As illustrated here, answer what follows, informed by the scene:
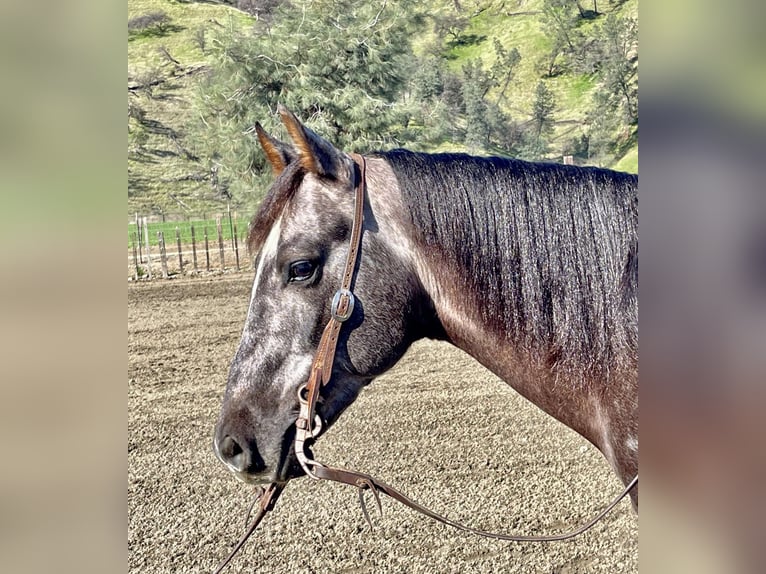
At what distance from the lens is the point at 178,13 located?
134ft

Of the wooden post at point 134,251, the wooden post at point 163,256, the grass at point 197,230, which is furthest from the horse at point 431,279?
the grass at point 197,230

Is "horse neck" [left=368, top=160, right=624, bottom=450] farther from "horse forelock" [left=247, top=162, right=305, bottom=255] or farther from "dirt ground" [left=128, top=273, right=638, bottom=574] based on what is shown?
"dirt ground" [left=128, top=273, right=638, bottom=574]

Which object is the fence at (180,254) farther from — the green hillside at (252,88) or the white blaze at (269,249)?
the white blaze at (269,249)

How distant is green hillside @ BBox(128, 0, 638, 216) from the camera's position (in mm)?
9766

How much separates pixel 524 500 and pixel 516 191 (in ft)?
8.90

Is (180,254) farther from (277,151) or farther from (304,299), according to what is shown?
(304,299)

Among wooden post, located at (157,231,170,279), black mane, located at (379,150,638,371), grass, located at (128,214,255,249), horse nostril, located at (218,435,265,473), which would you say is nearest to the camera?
black mane, located at (379,150,638,371)

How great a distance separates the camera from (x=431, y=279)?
4.97ft

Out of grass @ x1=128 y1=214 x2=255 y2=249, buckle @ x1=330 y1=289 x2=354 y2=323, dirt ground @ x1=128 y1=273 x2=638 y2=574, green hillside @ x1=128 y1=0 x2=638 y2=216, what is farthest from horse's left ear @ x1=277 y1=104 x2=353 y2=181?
grass @ x1=128 y1=214 x2=255 y2=249

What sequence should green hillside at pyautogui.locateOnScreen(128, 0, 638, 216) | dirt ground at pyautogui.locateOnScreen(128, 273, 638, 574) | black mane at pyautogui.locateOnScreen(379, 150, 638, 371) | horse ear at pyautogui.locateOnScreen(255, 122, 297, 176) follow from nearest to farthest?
1. black mane at pyautogui.locateOnScreen(379, 150, 638, 371)
2. horse ear at pyautogui.locateOnScreen(255, 122, 297, 176)
3. dirt ground at pyautogui.locateOnScreen(128, 273, 638, 574)
4. green hillside at pyautogui.locateOnScreen(128, 0, 638, 216)

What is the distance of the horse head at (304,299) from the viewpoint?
1.44m

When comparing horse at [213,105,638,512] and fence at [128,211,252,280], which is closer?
horse at [213,105,638,512]

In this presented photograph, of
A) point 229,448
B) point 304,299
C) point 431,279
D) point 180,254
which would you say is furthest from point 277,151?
point 180,254

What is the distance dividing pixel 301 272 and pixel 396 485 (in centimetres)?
282
